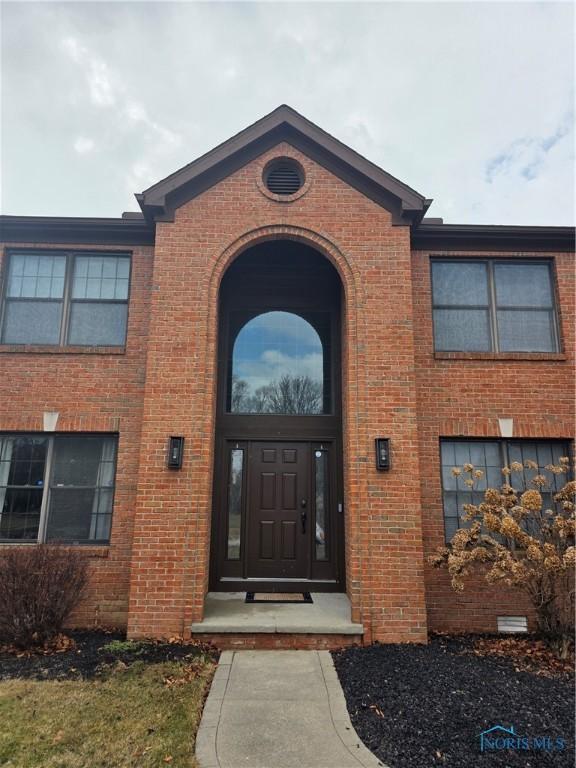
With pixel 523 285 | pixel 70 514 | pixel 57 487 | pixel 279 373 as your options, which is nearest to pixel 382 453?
pixel 279 373

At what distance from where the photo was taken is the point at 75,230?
23.2 ft

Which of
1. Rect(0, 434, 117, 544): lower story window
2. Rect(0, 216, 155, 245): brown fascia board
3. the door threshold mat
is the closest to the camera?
the door threshold mat

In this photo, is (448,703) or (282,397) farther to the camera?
(282,397)

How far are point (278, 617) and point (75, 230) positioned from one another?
667 centimetres

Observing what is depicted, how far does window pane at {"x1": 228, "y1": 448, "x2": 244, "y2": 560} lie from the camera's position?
691 centimetres

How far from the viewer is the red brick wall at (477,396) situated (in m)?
6.57

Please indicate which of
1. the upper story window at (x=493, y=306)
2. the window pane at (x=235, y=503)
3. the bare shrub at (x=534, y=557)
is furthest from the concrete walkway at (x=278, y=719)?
the upper story window at (x=493, y=306)

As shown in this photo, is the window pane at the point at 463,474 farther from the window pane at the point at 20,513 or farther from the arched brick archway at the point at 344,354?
the window pane at the point at 20,513

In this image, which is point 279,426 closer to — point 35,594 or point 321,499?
point 321,499

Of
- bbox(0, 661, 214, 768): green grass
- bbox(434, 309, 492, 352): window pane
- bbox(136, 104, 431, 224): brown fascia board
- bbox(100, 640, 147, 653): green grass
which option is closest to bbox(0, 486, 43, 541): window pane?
bbox(100, 640, 147, 653): green grass

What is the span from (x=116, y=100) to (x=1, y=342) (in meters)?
10.4

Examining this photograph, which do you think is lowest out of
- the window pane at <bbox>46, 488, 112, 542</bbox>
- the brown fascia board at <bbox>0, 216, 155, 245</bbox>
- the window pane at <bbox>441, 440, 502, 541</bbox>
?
the window pane at <bbox>46, 488, 112, 542</bbox>

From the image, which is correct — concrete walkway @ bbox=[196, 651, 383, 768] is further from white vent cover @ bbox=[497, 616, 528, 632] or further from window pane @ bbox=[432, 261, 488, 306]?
window pane @ bbox=[432, 261, 488, 306]

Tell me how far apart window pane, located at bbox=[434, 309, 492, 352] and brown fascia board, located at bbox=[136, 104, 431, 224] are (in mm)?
1677
